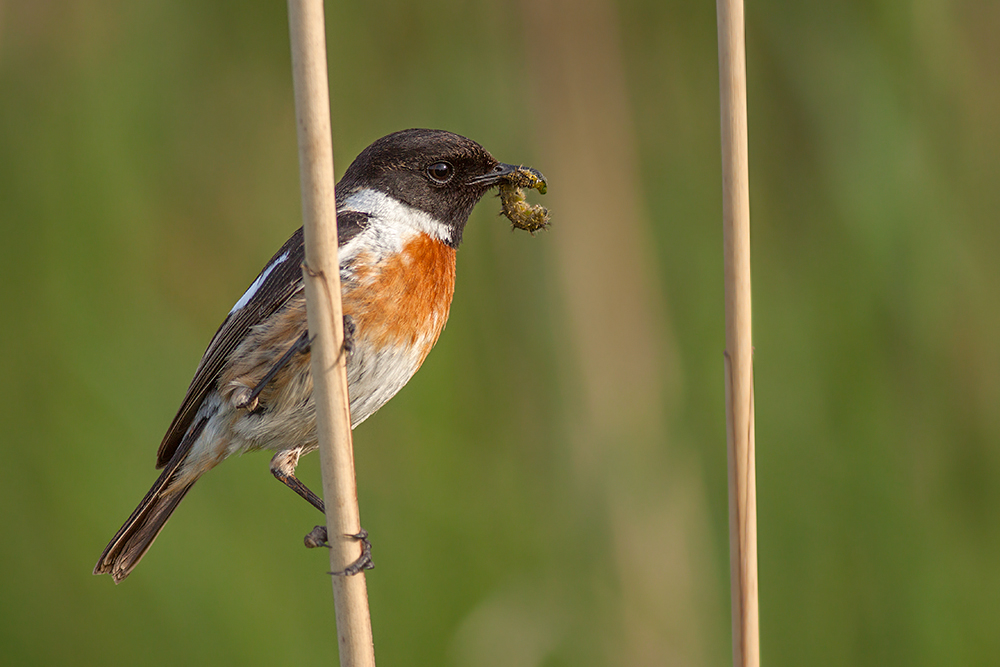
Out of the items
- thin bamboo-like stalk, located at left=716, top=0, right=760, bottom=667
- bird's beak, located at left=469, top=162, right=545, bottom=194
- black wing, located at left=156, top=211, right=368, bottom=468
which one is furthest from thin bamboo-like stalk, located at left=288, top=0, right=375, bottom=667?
bird's beak, located at left=469, top=162, right=545, bottom=194

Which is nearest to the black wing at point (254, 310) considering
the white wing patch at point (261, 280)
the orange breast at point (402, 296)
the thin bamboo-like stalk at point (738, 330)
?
the white wing patch at point (261, 280)

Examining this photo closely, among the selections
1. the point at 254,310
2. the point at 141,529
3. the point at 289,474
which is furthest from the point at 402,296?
the point at 141,529

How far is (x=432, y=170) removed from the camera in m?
2.86

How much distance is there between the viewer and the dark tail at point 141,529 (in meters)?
2.64

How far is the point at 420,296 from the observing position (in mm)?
2633

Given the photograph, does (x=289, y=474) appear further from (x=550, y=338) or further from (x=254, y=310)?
(x=550, y=338)

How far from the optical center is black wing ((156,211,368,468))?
8.56 ft

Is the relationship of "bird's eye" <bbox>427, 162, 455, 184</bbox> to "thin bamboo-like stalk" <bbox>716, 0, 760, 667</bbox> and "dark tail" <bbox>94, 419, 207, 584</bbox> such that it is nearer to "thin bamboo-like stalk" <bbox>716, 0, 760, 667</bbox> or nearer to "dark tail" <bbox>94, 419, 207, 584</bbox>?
"dark tail" <bbox>94, 419, 207, 584</bbox>

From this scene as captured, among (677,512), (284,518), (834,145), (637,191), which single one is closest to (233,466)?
(284,518)

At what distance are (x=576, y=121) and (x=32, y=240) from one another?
1992 mm

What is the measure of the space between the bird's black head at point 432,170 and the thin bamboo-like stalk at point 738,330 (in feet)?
4.03

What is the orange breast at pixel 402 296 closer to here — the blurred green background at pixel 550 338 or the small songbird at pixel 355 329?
the small songbird at pixel 355 329

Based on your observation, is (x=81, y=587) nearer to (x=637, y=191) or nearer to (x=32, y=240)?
(x=32, y=240)

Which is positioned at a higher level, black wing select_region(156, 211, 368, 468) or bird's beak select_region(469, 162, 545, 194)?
bird's beak select_region(469, 162, 545, 194)
